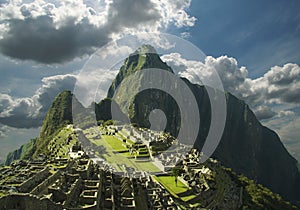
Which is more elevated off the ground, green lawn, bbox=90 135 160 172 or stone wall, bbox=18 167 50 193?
green lawn, bbox=90 135 160 172

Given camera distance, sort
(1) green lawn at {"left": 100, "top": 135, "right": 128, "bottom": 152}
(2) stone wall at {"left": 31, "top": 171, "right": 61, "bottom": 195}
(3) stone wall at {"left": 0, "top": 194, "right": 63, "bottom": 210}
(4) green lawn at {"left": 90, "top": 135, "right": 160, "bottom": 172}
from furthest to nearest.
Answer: (1) green lawn at {"left": 100, "top": 135, "right": 128, "bottom": 152}, (4) green lawn at {"left": 90, "top": 135, "right": 160, "bottom": 172}, (2) stone wall at {"left": 31, "top": 171, "right": 61, "bottom": 195}, (3) stone wall at {"left": 0, "top": 194, "right": 63, "bottom": 210}

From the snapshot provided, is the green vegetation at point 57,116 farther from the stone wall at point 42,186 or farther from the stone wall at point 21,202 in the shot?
the stone wall at point 21,202

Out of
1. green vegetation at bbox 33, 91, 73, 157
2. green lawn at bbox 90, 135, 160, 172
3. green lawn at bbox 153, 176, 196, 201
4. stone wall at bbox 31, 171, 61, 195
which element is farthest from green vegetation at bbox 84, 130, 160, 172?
green vegetation at bbox 33, 91, 73, 157

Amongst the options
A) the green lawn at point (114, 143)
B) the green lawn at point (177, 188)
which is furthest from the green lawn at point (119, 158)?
the green lawn at point (177, 188)

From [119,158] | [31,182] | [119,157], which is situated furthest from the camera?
[119,157]

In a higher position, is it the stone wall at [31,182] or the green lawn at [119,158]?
the green lawn at [119,158]

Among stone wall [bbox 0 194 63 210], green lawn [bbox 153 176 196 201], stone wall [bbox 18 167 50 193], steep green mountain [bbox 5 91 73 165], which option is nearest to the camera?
stone wall [bbox 0 194 63 210]

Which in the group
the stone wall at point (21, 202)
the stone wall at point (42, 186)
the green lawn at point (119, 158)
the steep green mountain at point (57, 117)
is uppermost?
the steep green mountain at point (57, 117)

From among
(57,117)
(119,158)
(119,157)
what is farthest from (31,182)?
(57,117)

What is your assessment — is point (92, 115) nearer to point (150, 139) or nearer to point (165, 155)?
point (150, 139)

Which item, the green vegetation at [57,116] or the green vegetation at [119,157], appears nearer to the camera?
the green vegetation at [119,157]

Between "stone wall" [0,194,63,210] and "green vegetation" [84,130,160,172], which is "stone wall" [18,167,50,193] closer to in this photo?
"stone wall" [0,194,63,210]

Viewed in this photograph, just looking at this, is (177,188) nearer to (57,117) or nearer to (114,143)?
(114,143)

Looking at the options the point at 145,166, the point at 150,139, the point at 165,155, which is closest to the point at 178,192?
the point at 145,166
